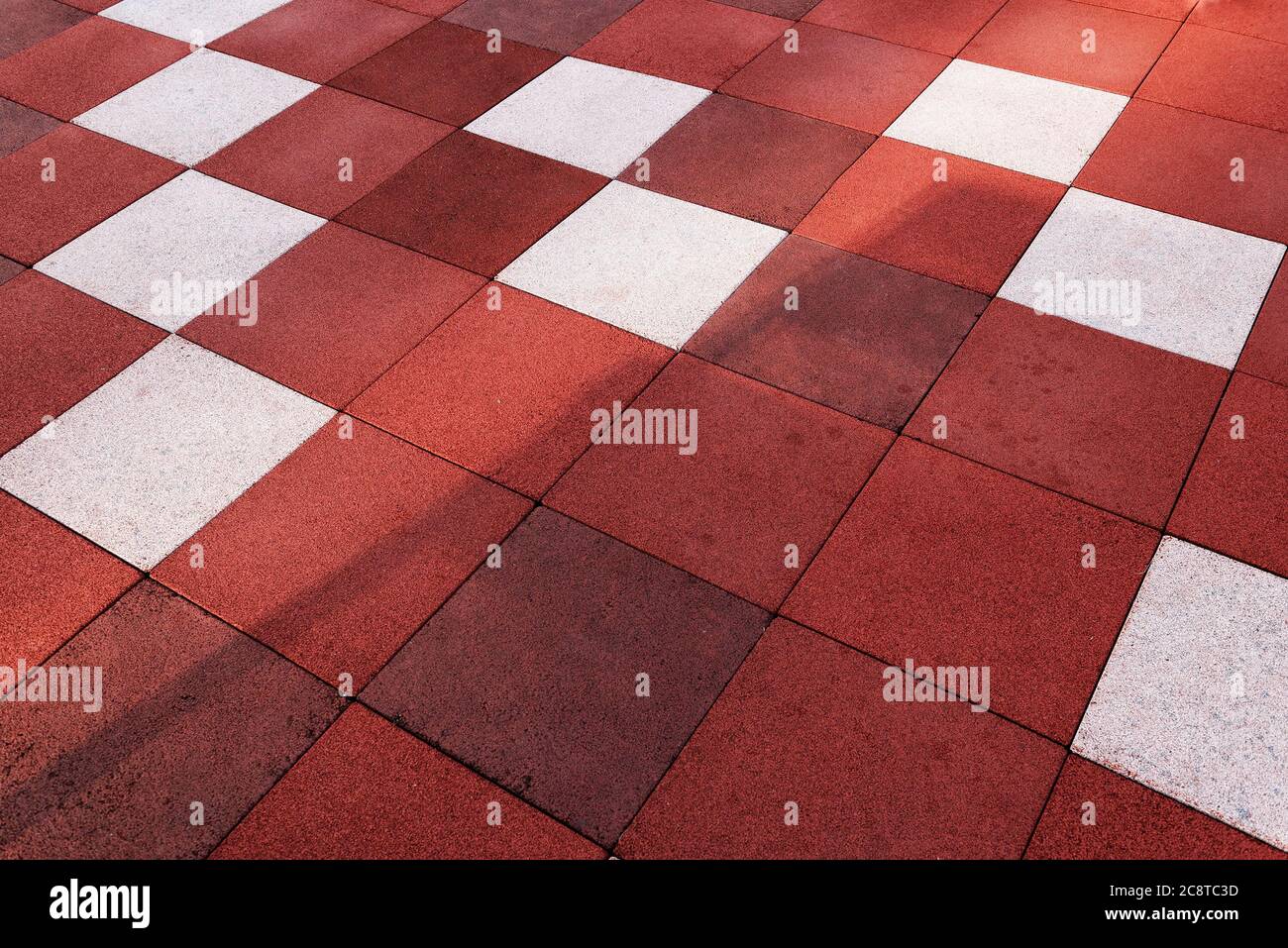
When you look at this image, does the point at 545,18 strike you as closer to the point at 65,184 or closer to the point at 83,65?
the point at 83,65

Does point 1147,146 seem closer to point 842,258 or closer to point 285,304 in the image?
point 842,258

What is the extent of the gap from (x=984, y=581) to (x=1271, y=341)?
2202 millimetres

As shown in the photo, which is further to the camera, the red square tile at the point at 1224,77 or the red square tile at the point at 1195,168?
the red square tile at the point at 1224,77

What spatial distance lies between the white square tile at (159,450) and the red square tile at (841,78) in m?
3.75

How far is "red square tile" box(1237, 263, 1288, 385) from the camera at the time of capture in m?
4.72

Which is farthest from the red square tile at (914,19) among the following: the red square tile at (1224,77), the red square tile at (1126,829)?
the red square tile at (1126,829)

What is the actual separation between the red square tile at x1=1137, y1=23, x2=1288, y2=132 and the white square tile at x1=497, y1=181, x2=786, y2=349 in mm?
3053

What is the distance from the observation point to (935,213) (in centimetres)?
564

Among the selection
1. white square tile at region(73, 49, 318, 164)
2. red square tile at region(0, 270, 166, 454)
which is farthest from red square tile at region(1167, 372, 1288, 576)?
white square tile at region(73, 49, 318, 164)

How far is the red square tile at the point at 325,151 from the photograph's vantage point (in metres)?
5.98

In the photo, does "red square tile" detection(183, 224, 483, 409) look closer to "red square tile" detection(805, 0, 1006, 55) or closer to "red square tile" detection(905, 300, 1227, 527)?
"red square tile" detection(905, 300, 1227, 527)

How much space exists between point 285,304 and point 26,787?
2667 millimetres

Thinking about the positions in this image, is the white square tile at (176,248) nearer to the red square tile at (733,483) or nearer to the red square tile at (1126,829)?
the red square tile at (733,483)

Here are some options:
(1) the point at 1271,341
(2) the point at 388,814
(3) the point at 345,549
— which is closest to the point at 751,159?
(1) the point at 1271,341
